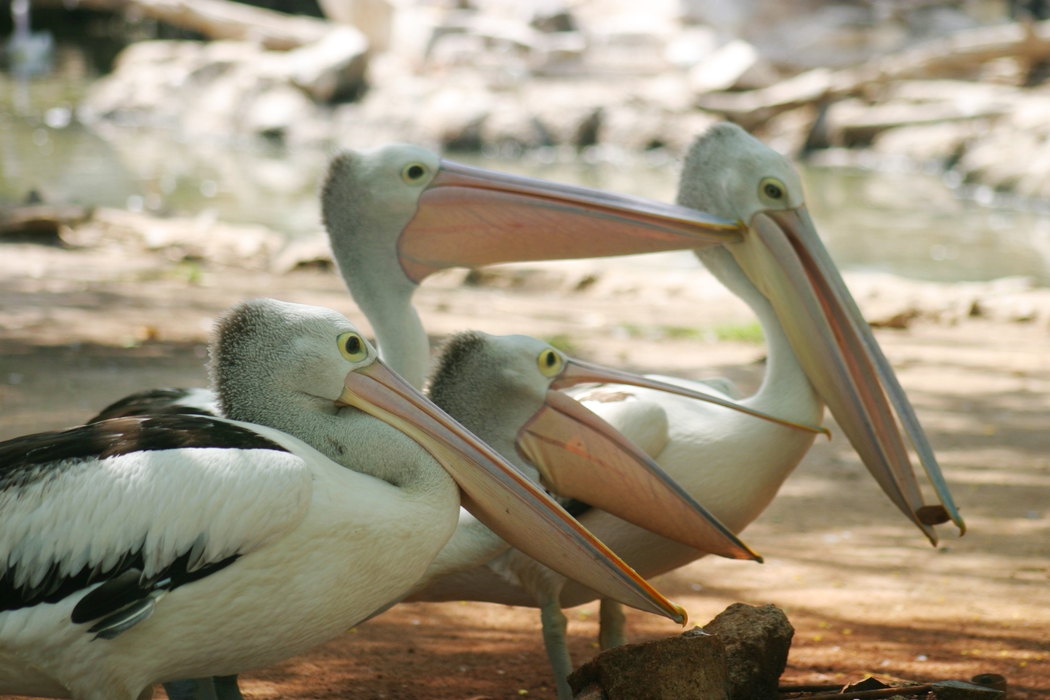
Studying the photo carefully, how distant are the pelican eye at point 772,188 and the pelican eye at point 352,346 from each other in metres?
1.52

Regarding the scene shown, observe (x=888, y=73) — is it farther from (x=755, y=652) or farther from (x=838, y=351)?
(x=755, y=652)

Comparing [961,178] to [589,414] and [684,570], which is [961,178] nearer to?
[684,570]

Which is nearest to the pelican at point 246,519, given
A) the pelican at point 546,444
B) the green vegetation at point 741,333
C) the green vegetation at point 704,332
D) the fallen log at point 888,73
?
the pelican at point 546,444

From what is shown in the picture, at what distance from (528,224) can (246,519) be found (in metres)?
1.49

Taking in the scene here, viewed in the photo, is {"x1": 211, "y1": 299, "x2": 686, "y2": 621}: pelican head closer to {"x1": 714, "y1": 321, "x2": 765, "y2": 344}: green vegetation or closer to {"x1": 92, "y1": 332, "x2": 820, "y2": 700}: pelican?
{"x1": 92, "y1": 332, "x2": 820, "y2": 700}: pelican

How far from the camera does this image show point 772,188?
10.8ft

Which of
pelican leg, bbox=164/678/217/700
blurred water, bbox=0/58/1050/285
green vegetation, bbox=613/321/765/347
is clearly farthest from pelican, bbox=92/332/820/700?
blurred water, bbox=0/58/1050/285

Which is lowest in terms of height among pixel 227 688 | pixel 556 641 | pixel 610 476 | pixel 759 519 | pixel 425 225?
pixel 759 519

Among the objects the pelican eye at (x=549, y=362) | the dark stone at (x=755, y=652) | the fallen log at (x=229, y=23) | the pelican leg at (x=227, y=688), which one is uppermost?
the pelican eye at (x=549, y=362)

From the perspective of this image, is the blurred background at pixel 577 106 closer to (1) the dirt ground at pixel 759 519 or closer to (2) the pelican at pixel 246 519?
(1) the dirt ground at pixel 759 519

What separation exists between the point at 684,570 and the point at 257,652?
2258 mm

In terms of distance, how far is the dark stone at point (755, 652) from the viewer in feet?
8.29

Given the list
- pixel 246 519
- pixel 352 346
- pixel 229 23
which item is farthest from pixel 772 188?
pixel 229 23

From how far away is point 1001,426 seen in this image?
5602mm
